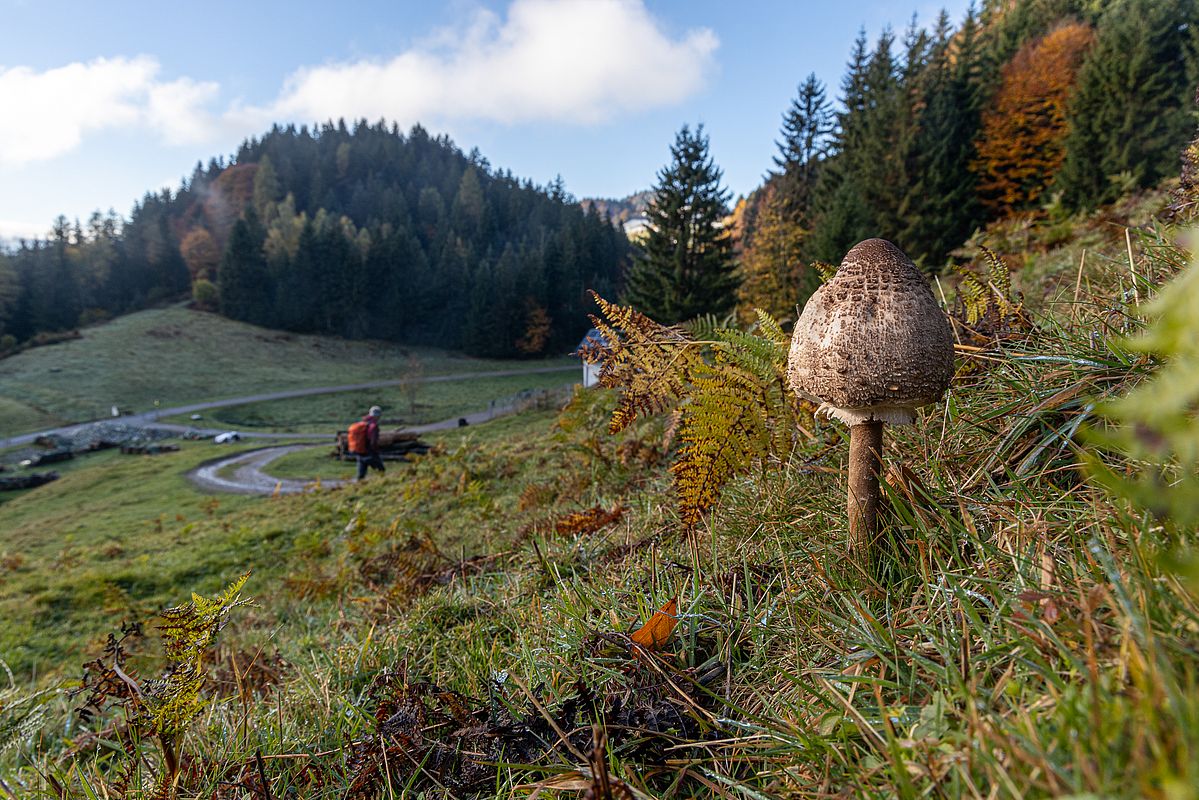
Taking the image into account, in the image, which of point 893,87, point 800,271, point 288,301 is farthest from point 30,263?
point 893,87

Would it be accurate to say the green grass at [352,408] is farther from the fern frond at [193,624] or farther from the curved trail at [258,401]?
the fern frond at [193,624]

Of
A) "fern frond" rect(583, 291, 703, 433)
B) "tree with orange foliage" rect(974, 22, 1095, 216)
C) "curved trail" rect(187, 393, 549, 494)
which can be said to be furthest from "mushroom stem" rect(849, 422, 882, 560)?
"tree with orange foliage" rect(974, 22, 1095, 216)

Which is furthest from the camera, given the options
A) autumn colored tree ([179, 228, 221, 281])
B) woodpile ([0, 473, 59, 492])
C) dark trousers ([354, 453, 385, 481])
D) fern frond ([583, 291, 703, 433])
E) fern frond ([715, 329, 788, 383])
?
autumn colored tree ([179, 228, 221, 281])

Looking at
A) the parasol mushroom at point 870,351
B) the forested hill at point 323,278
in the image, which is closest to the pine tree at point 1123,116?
the parasol mushroom at point 870,351

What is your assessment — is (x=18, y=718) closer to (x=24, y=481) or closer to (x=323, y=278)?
(x=24, y=481)

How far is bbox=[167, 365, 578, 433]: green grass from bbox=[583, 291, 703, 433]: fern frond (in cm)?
3101

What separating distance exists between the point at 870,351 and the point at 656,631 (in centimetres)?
105

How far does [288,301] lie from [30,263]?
26866mm

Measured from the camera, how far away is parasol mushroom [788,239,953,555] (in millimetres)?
1539

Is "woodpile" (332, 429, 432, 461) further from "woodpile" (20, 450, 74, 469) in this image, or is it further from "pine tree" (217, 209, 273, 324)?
"pine tree" (217, 209, 273, 324)

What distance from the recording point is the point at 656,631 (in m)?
1.69

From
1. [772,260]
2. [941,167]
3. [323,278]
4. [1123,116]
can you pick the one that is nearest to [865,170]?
[941,167]

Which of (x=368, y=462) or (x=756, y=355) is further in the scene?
(x=368, y=462)

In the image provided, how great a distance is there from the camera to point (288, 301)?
222ft
